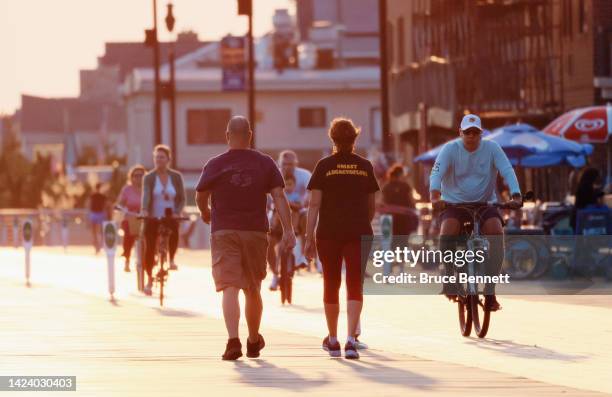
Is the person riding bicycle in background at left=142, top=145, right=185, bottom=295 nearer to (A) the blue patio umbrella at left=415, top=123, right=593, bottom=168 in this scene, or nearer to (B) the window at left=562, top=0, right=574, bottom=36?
(A) the blue patio umbrella at left=415, top=123, right=593, bottom=168

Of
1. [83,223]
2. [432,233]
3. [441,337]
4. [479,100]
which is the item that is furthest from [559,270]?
[83,223]

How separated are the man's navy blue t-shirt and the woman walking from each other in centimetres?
47

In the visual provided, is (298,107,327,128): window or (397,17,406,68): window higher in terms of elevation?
(397,17,406,68): window

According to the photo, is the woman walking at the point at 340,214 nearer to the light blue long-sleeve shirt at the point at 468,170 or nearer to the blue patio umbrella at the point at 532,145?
the light blue long-sleeve shirt at the point at 468,170

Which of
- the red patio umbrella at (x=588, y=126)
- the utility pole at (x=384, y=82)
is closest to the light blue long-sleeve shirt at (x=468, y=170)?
the red patio umbrella at (x=588, y=126)

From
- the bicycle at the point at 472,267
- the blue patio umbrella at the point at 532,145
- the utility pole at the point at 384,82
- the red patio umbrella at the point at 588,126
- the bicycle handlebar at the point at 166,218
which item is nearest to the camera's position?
the bicycle at the point at 472,267

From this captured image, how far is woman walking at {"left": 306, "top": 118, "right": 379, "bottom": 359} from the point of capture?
48.9 feet

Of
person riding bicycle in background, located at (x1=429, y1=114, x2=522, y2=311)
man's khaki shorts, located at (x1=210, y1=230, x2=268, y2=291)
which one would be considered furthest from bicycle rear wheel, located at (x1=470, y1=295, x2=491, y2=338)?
man's khaki shorts, located at (x1=210, y1=230, x2=268, y2=291)

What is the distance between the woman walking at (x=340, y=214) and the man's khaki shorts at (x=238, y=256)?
52 cm

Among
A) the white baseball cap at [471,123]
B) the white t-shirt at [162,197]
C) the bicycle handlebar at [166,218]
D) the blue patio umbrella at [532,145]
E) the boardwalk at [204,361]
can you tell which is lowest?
the boardwalk at [204,361]

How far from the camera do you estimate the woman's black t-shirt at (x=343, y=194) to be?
14.9 m

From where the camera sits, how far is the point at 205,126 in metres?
84.6

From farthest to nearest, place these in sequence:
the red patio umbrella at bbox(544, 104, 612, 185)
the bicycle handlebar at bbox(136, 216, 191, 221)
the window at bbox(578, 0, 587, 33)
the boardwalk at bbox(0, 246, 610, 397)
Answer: the window at bbox(578, 0, 587, 33)
the red patio umbrella at bbox(544, 104, 612, 185)
the bicycle handlebar at bbox(136, 216, 191, 221)
the boardwalk at bbox(0, 246, 610, 397)

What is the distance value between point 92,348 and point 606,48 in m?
24.1
